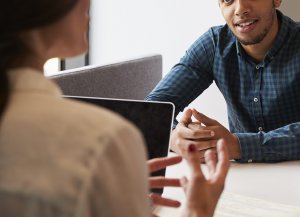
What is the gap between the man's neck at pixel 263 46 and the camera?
1633 mm

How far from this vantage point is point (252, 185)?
1.12 meters

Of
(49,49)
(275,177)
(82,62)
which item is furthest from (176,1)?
(49,49)

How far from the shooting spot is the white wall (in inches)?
85.3

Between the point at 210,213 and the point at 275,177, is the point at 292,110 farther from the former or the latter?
the point at 210,213

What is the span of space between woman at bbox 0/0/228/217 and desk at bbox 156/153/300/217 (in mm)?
639

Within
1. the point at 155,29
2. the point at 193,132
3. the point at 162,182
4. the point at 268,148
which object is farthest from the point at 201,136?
the point at 155,29

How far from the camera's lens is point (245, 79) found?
1.63 m

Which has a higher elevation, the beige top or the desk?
the beige top

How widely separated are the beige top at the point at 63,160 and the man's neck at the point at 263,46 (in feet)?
4.17

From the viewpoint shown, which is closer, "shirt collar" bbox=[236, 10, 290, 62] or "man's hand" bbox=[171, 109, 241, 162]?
"man's hand" bbox=[171, 109, 241, 162]

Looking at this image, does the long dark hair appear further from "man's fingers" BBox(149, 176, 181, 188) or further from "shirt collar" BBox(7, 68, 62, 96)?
"man's fingers" BBox(149, 176, 181, 188)

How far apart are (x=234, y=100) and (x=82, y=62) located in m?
0.94

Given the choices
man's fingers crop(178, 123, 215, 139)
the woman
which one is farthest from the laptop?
the woman

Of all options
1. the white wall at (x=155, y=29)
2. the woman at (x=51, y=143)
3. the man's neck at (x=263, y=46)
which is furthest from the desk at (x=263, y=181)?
the white wall at (x=155, y=29)
